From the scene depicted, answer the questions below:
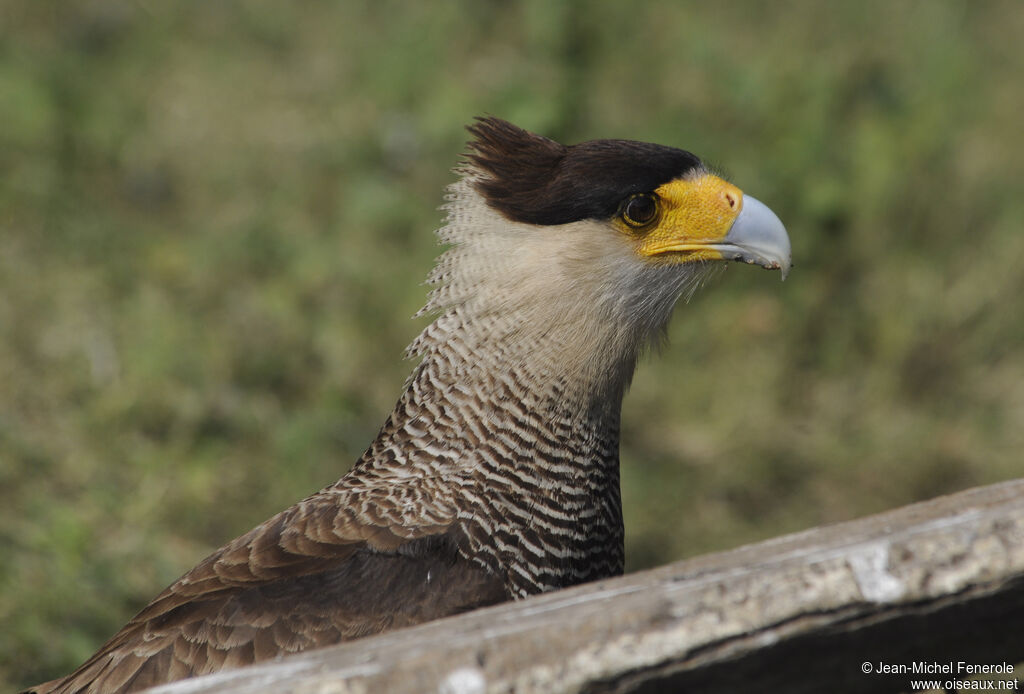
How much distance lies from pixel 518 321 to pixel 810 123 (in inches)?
120

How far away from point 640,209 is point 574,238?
0.19m

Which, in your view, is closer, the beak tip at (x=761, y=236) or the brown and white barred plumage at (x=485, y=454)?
the brown and white barred plumage at (x=485, y=454)

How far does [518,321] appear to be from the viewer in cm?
243

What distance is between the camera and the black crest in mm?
2459

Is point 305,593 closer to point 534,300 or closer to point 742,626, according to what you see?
point 534,300

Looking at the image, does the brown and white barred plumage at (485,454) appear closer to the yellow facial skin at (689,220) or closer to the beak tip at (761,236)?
the yellow facial skin at (689,220)

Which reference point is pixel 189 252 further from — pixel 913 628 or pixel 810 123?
pixel 913 628

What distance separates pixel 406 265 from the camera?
5.09 meters

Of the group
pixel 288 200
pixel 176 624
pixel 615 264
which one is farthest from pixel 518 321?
pixel 288 200

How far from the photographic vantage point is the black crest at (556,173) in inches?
96.8

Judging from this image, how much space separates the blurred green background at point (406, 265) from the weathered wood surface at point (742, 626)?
2269 mm

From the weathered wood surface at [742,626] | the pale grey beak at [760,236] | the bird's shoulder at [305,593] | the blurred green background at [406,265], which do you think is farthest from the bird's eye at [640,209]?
the blurred green background at [406,265]

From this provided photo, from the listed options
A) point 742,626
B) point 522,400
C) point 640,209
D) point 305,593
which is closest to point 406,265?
point 640,209

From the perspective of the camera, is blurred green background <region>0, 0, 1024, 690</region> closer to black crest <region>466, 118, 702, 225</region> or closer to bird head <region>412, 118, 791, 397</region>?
bird head <region>412, 118, 791, 397</region>
